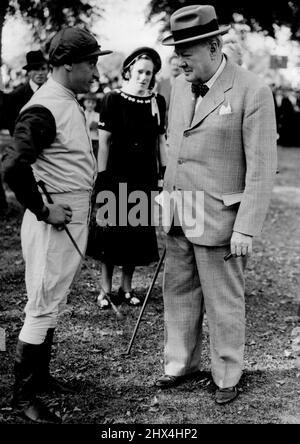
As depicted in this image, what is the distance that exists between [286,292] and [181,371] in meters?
2.66

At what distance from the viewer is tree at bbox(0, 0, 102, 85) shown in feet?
26.2

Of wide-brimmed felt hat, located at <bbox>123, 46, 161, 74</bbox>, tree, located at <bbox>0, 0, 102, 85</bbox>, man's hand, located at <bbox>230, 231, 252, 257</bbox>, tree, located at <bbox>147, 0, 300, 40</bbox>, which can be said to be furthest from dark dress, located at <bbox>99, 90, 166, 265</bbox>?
tree, located at <bbox>147, 0, 300, 40</bbox>

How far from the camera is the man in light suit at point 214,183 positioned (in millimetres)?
3281

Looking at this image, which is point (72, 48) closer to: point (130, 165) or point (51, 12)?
point (130, 165)

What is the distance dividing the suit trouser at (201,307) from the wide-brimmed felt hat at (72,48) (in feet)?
4.02

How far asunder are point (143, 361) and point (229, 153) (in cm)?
171

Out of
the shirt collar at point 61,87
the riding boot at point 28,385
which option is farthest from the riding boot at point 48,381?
the shirt collar at point 61,87

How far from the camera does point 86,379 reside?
394 cm

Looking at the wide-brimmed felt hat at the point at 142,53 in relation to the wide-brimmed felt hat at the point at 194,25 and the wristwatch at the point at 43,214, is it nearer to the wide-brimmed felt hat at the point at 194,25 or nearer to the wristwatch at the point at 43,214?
the wide-brimmed felt hat at the point at 194,25

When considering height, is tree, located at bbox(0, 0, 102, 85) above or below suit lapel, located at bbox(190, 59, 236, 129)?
above

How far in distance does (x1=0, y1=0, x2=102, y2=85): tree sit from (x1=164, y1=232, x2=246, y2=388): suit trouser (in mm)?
5422

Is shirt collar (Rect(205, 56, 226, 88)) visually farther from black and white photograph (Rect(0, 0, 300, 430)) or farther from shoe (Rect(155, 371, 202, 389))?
shoe (Rect(155, 371, 202, 389))

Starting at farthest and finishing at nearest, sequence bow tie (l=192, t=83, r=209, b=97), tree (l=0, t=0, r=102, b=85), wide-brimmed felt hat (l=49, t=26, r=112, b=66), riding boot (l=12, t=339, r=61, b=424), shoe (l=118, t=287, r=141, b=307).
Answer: tree (l=0, t=0, r=102, b=85) < shoe (l=118, t=287, r=141, b=307) < bow tie (l=192, t=83, r=209, b=97) < riding boot (l=12, t=339, r=61, b=424) < wide-brimmed felt hat (l=49, t=26, r=112, b=66)

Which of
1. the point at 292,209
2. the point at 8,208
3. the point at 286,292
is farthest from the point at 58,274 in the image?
the point at 292,209
